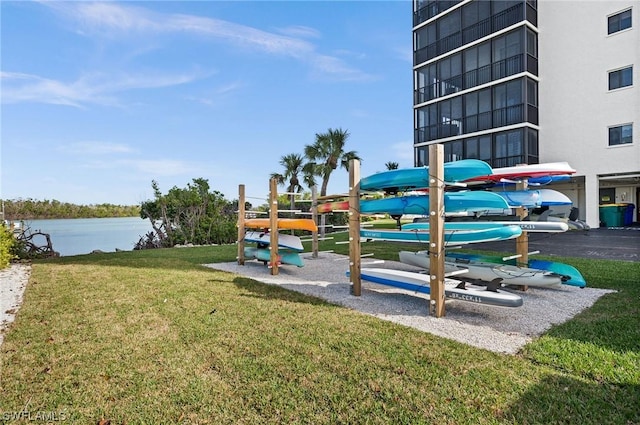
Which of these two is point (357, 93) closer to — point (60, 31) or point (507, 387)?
point (60, 31)

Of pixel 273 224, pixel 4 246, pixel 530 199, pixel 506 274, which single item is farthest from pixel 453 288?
pixel 4 246

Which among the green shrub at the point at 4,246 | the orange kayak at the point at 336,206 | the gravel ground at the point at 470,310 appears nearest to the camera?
the gravel ground at the point at 470,310

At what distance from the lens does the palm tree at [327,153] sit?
74.1 ft

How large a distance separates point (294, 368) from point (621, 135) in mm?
19404

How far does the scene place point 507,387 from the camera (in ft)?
7.60

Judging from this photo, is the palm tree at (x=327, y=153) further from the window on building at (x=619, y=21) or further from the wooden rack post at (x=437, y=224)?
the wooden rack post at (x=437, y=224)

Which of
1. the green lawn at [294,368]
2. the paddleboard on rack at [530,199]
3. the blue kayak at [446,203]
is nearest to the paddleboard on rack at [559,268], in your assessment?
the green lawn at [294,368]

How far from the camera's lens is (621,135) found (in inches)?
606

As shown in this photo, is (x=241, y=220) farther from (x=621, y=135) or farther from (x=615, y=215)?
(x=615, y=215)

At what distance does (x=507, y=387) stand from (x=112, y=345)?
129 inches

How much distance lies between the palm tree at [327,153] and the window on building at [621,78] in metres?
13.3

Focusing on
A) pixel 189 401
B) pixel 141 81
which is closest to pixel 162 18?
pixel 141 81

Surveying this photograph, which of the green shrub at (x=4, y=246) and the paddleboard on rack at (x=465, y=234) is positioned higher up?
the paddleboard on rack at (x=465, y=234)

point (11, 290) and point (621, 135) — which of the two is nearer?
point (11, 290)
